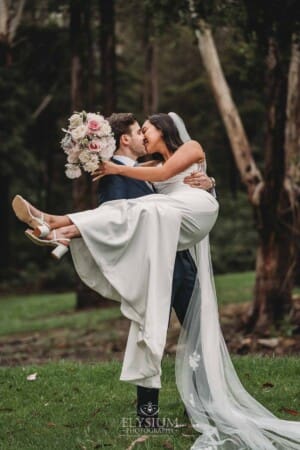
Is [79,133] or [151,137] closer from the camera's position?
[79,133]

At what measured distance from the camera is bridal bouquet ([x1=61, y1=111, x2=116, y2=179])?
5895mm

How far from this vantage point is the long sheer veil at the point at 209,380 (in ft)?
19.2

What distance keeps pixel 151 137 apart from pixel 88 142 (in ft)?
2.08

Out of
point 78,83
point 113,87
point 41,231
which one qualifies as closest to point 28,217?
point 41,231

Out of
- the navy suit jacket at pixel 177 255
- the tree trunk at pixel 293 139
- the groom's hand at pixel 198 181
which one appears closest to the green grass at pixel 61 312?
the tree trunk at pixel 293 139

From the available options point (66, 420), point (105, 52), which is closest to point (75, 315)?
point (105, 52)

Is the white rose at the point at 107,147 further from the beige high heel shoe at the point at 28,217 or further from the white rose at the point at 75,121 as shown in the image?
the beige high heel shoe at the point at 28,217

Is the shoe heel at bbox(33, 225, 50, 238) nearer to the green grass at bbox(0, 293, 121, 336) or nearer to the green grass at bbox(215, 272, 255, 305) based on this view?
the green grass at bbox(0, 293, 121, 336)

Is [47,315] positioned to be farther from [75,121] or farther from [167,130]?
[75,121]

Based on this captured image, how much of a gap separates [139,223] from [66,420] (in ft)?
6.06

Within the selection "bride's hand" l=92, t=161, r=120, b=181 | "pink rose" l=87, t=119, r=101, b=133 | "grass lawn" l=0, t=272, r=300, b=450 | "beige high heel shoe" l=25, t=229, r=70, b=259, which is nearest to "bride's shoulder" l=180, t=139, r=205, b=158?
"bride's hand" l=92, t=161, r=120, b=181

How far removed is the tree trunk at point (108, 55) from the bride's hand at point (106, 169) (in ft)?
43.1

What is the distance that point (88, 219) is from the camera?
5.78m

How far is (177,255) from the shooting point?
6.35 meters
